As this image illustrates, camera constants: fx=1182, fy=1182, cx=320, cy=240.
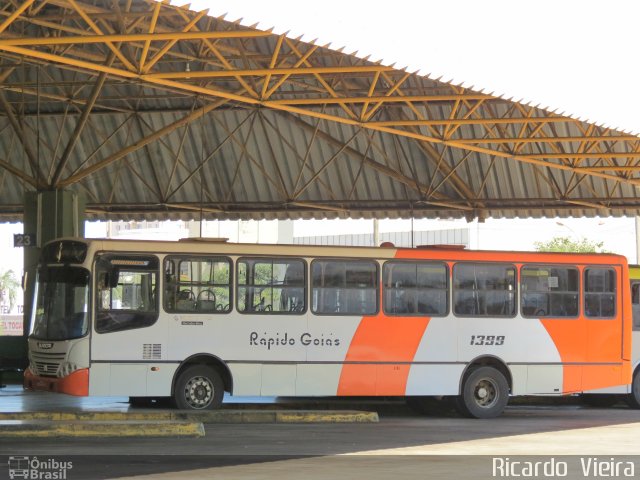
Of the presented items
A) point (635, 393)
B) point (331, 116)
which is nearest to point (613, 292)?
point (635, 393)

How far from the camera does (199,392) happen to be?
18969mm

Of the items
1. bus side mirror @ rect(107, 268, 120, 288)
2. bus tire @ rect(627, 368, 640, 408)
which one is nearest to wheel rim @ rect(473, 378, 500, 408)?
bus tire @ rect(627, 368, 640, 408)

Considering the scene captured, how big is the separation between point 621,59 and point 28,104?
58.5 ft

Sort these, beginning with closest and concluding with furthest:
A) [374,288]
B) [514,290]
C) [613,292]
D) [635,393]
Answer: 1. [374,288]
2. [514,290]
3. [613,292]
4. [635,393]

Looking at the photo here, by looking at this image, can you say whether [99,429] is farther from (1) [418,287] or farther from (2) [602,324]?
(2) [602,324]

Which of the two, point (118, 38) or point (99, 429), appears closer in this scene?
point (99, 429)

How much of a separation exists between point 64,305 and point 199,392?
2556 millimetres

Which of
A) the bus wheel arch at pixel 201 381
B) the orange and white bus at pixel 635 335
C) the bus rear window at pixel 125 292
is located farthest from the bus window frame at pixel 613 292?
the bus rear window at pixel 125 292

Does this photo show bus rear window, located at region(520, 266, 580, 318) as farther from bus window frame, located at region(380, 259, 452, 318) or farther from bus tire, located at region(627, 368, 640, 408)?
bus tire, located at region(627, 368, 640, 408)

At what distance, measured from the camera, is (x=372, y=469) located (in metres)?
12.7

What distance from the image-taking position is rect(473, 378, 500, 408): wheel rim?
2016cm

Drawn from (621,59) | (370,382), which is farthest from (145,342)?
(621,59)

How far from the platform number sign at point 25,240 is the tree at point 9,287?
236ft

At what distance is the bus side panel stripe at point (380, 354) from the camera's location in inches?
768
